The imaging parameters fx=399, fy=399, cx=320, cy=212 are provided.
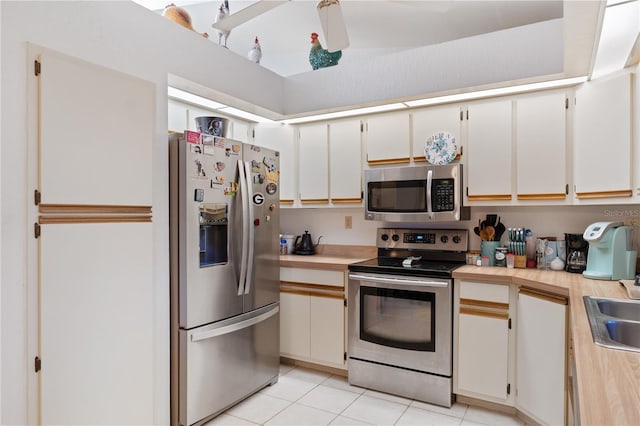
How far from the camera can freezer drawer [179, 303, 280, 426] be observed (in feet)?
7.91

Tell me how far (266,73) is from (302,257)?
162 cm

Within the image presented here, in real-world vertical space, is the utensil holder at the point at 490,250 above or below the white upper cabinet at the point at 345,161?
below

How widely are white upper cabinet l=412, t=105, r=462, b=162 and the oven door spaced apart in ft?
3.33

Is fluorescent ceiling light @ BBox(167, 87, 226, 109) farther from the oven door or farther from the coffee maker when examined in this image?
the coffee maker

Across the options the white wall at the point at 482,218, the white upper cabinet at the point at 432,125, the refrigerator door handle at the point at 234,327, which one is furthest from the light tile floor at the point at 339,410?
the white upper cabinet at the point at 432,125

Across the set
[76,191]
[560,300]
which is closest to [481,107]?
[560,300]

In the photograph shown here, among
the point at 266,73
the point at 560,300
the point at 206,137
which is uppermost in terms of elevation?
the point at 266,73

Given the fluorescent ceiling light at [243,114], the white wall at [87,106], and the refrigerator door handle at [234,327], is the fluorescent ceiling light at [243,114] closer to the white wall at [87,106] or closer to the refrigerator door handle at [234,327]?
the white wall at [87,106]

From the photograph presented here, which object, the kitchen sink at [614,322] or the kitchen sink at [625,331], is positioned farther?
the kitchen sink at [625,331]

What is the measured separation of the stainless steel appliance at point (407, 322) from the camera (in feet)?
8.89

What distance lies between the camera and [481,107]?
9.55 ft

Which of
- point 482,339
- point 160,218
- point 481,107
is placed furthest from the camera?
point 481,107

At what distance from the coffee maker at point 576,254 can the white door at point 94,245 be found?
106 inches

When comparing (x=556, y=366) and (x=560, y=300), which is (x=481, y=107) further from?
(x=556, y=366)
